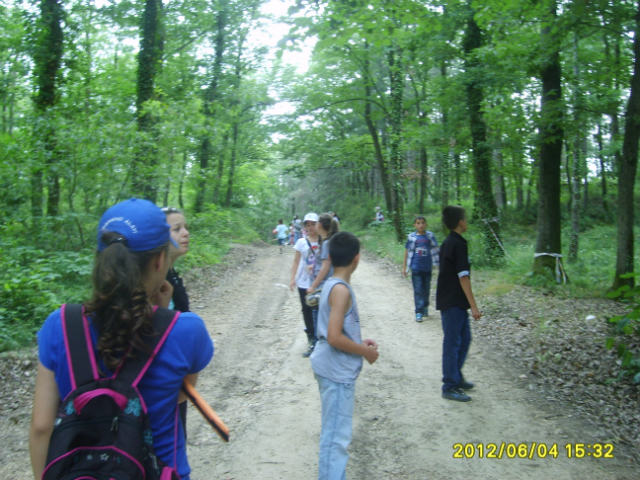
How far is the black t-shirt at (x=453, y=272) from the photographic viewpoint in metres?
5.12

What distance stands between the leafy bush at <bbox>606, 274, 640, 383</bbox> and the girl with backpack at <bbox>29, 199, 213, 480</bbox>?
12.8 feet

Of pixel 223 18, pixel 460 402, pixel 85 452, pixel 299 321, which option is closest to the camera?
pixel 85 452

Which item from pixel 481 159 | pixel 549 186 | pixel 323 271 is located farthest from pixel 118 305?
pixel 481 159

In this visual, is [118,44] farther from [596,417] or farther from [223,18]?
[596,417]

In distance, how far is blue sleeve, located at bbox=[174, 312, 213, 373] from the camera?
65.3 inches

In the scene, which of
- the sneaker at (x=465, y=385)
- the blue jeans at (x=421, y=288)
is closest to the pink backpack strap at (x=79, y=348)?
the sneaker at (x=465, y=385)

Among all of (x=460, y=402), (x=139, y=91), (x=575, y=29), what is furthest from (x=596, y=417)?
(x=139, y=91)

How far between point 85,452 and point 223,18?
21.0 m

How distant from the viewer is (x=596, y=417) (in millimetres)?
4699

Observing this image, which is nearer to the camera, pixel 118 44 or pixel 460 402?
pixel 460 402

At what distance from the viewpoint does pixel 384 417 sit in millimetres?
4738

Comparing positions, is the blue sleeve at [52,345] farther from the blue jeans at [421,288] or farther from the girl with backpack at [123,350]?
the blue jeans at [421,288]

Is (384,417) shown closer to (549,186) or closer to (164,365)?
(164,365)

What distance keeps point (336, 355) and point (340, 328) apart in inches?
9.0
